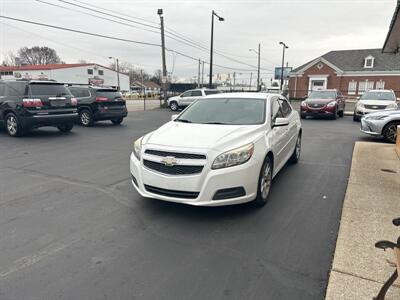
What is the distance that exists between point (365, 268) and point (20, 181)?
5.52 m

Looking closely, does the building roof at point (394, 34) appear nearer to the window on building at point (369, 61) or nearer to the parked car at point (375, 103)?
the parked car at point (375, 103)

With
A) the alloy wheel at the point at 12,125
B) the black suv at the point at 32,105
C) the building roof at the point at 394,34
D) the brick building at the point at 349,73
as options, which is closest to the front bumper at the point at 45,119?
the black suv at the point at 32,105

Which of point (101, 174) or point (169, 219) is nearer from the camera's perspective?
point (169, 219)

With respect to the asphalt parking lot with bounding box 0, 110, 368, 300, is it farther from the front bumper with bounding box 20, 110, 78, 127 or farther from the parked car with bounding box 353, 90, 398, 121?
the parked car with bounding box 353, 90, 398, 121

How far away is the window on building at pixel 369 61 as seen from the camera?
132 ft

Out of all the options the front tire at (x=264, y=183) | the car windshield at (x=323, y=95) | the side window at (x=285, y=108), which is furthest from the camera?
the car windshield at (x=323, y=95)

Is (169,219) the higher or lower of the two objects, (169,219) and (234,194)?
the lower

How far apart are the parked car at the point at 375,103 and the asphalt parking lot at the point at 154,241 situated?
11.1 metres

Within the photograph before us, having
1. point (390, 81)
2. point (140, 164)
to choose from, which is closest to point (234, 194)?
point (140, 164)

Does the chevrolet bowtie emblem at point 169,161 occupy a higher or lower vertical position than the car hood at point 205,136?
lower

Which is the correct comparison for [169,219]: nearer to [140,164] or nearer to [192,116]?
[140,164]

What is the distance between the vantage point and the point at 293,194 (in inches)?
191

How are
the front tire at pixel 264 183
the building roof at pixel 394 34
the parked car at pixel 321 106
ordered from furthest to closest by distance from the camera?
the parked car at pixel 321 106 < the building roof at pixel 394 34 < the front tire at pixel 264 183

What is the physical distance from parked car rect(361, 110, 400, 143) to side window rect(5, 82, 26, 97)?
36.5 ft
